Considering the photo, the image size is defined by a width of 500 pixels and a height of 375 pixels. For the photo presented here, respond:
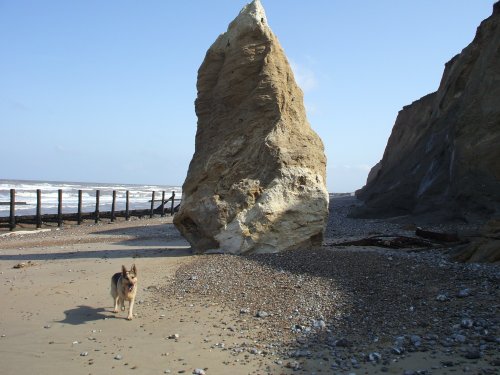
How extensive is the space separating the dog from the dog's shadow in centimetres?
23

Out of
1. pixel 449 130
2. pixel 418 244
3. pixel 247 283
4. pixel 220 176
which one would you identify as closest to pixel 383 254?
pixel 418 244

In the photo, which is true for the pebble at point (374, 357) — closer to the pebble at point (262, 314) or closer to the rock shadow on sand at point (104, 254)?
the pebble at point (262, 314)

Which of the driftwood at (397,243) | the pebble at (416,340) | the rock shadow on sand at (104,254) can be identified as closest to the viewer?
the pebble at (416,340)

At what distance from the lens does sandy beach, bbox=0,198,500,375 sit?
17.0 ft

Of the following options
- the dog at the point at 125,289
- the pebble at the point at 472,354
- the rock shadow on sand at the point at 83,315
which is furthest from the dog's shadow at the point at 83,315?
the pebble at the point at 472,354

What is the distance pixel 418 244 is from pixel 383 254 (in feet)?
6.36

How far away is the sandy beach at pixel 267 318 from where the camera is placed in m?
5.18

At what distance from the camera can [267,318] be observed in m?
6.61

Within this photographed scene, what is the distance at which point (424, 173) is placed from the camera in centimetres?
2219

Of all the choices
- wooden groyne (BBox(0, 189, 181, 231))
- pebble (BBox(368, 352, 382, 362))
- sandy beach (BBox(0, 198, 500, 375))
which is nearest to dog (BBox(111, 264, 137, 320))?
sandy beach (BBox(0, 198, 500, 375))

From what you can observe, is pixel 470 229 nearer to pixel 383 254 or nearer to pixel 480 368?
pixel 383 254

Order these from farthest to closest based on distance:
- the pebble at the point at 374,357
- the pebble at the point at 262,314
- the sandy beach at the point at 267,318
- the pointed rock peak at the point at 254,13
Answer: the pointed rock peak at the point at 254,13, the pebble at the point at 262,314, the sandy beach at the point at 267,318, the pebble at the point at 374,357

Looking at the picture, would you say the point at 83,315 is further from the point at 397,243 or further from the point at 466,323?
the point at 397,243

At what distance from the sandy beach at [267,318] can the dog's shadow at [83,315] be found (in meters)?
0.01
